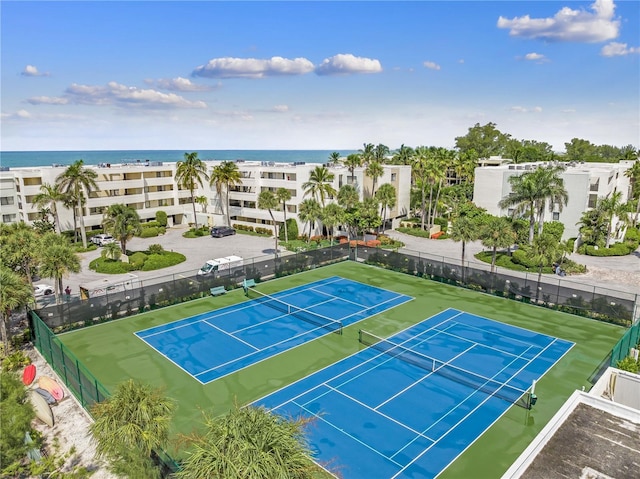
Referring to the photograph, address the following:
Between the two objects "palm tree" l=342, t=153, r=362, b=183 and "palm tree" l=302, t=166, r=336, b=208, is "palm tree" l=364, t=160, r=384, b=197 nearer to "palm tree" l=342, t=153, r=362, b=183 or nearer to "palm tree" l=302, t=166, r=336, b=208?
"palm tree" l=342, t=153, r=362, b=183

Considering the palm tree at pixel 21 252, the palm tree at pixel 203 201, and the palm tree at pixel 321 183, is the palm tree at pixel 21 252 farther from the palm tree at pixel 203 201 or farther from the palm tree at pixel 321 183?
the palm tree at pixel 203 201

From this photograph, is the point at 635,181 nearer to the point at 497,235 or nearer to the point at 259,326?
the point at 497,235

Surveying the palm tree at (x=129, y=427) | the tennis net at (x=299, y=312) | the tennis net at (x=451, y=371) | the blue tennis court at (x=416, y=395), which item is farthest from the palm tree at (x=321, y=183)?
the palm tree at (x=129, y=427)

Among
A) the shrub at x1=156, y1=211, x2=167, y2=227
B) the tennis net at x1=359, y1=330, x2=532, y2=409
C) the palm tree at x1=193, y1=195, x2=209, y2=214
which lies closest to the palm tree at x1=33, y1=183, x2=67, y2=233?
the shrub at x1=156, y1=211, x2=167, y2=227

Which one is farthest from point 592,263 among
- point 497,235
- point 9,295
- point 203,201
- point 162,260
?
point 9,295

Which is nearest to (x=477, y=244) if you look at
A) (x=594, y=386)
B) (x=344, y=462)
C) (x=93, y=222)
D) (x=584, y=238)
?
(x=584, y=238)
